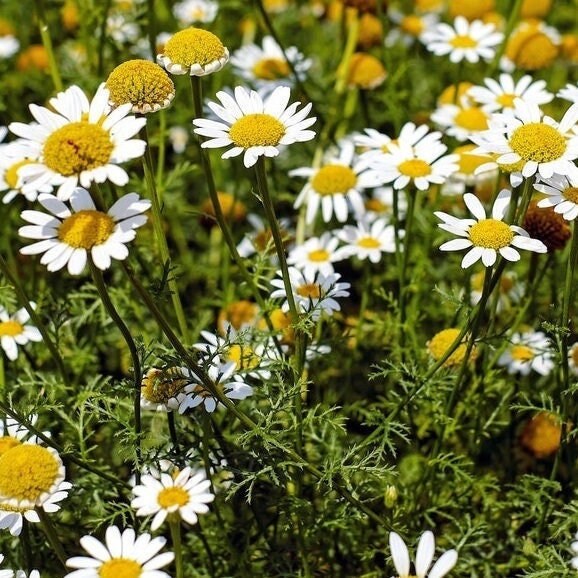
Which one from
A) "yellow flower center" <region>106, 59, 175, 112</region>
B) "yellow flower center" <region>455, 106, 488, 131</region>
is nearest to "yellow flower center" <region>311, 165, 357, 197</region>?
"yellow flower center" <region>455, 106, 488, 131</region>

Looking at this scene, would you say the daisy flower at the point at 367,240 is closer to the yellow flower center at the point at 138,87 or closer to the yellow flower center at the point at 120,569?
the yellow flower center at the point at 138,87

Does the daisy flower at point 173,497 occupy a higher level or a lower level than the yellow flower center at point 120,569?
higher

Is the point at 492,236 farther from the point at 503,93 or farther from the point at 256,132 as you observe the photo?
the point at 503,93

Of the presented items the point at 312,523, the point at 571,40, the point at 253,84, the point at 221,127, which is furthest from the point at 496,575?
the point at 571,40

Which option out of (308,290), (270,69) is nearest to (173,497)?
(308,290)

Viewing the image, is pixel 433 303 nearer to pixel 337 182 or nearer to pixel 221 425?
pixel 337 182

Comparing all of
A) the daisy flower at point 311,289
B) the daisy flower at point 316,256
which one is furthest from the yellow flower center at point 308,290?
the daisy flower at point 316,256

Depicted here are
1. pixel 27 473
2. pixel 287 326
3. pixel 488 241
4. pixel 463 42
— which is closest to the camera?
pixel 27 473
